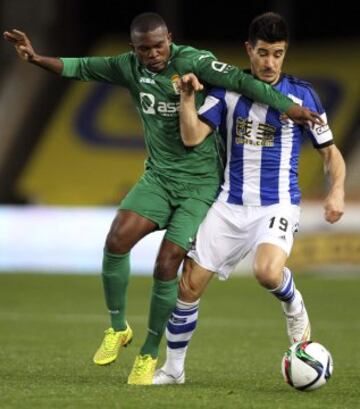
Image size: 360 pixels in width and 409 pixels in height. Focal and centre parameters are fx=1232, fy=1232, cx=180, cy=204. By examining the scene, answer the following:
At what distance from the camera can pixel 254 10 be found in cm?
2753

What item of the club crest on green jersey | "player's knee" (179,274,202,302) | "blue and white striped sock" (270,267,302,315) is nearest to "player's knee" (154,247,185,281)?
"player's knee" (179,274,202,302)

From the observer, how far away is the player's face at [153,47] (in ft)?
24.4

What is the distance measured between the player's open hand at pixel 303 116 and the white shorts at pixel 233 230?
57 centimetres

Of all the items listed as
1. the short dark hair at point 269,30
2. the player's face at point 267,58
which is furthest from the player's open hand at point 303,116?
the short dark hair at point 269,30

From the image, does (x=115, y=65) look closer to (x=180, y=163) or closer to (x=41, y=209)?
(x=180, y=163)

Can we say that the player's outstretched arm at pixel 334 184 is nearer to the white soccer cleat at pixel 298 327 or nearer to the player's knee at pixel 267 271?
the player's knee at pixel 267 271

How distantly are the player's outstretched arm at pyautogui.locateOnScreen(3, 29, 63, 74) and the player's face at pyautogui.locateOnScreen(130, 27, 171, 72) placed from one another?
0.60 meters

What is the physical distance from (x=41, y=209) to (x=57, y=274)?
0.98m

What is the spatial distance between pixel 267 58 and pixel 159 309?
1.67m

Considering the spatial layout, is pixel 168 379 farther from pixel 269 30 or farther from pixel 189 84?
pixel 269 30

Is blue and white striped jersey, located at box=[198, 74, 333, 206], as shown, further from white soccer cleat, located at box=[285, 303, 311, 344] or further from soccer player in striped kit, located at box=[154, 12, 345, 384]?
white soccer cleat, located at box=[285, 303, 311, 344]

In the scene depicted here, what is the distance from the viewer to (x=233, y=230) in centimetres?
774

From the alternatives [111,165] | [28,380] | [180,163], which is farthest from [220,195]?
[111,165]

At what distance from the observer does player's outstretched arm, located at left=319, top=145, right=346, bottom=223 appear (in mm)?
7270
